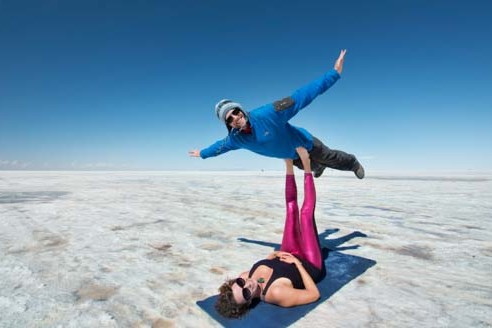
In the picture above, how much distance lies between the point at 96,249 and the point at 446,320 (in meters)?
4.46

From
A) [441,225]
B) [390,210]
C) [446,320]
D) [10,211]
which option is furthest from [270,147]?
[10,211]

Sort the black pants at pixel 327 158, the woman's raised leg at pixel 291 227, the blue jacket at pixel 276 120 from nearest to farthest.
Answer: the blue jacket at pixel 276 120
the woman's raised leg at pixel 291 227
the black pants at pixel 327 158

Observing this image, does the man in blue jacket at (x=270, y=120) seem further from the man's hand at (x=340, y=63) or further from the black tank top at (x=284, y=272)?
the black tank top at (x=284, y=272)

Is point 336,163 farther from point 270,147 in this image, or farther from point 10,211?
point 10,211

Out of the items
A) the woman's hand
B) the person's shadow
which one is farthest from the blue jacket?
the person's shadow

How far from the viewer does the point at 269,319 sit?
2473mm

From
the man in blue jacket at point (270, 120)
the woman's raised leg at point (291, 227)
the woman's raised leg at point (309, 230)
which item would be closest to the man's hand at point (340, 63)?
the man in blue jacket at point (270, 120)

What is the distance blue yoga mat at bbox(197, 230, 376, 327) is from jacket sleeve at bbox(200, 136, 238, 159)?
1950 mm

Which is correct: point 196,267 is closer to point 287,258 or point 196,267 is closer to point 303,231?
point 287,258

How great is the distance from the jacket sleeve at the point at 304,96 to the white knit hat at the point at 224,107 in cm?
50

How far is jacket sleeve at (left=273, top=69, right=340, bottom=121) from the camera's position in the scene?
3.50 meters

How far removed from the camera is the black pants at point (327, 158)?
16.1 ft

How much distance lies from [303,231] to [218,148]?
1.68m

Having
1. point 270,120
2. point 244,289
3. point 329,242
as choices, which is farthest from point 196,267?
point 329,242
